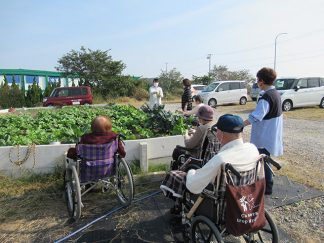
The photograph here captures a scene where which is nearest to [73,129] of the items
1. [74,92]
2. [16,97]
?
[74,92]

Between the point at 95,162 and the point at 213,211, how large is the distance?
169 cm

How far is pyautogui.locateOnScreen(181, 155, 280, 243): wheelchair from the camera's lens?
2.77 m

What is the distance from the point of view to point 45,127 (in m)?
7.46

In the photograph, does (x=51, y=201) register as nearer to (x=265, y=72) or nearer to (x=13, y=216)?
(x=13, y=216)

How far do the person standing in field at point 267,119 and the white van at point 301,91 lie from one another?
13190 mm

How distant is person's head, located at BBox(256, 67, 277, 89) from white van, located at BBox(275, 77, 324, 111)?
43.7 feet

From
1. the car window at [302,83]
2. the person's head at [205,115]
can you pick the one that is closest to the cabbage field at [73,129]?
the person's head at [205,115]

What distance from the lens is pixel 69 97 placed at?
21359 millimetres

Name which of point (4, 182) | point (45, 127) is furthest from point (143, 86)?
point (4, 182)

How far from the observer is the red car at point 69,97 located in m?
21.1

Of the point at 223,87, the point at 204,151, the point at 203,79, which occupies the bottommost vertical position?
the point at 204,151

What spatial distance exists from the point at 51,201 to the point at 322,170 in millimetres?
4531

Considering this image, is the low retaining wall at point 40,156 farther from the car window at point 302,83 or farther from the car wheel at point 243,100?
the car wheel at point 243,100

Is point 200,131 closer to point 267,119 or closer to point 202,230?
point 267,119
